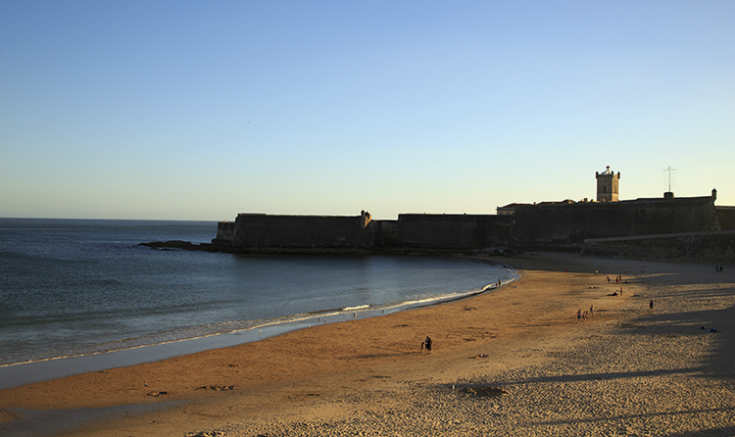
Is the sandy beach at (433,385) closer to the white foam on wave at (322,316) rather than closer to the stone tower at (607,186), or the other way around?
the white foam on wave at (322,316)

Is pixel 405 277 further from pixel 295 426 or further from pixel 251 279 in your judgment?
pixel 295 426

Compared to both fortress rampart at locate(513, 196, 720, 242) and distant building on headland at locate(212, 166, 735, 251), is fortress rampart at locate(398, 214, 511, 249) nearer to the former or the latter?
distant building on headland at locate(212, 166, 735, 251)

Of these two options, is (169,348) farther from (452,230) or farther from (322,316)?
(452,230)

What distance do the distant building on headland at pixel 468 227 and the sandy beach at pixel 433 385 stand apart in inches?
1075

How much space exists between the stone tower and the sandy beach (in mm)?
42089

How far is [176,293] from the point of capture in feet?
80.5

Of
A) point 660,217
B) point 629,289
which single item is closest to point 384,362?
point 629,289

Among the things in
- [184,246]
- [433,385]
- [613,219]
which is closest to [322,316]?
[433,385]

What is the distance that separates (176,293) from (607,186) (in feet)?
154

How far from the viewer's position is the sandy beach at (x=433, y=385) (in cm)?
759

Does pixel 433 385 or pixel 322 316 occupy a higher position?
pixel 433 385

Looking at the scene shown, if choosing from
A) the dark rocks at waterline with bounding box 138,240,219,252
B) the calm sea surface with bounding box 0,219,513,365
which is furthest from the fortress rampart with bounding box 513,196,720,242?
the dark rocks at waterline with bounding box 138,240,219,252

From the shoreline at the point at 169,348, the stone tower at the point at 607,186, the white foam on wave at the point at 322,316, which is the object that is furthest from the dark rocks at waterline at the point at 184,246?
the stone tower at the point at 607,186

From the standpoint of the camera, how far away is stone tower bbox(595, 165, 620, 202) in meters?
55.8
